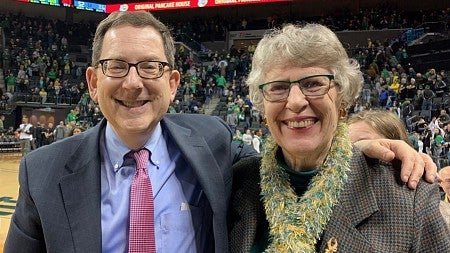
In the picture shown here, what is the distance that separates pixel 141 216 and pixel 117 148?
28 centimetres

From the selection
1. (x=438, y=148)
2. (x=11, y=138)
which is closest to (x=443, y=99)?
(x=438, y=148)

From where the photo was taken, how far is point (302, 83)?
1.56 metres

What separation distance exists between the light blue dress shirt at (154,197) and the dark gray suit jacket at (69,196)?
0.05 m

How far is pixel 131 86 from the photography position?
1.64 meters

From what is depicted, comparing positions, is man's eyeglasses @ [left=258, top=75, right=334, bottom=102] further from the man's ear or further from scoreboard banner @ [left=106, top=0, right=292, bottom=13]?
scoreboard banner @ [left=106, top=0, right=292, bottom=13]

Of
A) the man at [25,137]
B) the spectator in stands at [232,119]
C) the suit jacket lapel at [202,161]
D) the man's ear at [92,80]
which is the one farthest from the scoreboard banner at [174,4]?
the man's ear at [92,80]

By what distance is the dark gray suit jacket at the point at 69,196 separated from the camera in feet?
5.21

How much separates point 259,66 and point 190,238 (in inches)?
25.9

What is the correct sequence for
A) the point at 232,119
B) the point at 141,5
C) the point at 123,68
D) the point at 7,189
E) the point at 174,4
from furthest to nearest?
the point at 141,5 < the point at 174,4 < the point at 232,119 < the point at 7,189 < the point at 123,68

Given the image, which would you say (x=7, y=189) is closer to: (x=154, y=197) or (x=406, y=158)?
(x=154, y=197)

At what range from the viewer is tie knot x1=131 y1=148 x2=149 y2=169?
1743 millimetres

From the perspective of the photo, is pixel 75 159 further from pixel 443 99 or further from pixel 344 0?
pixel 344 0

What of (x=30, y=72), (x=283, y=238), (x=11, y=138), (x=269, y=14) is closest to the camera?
(x=283, y=238)

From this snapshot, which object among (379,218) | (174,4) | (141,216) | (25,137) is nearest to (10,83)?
(25,137)
